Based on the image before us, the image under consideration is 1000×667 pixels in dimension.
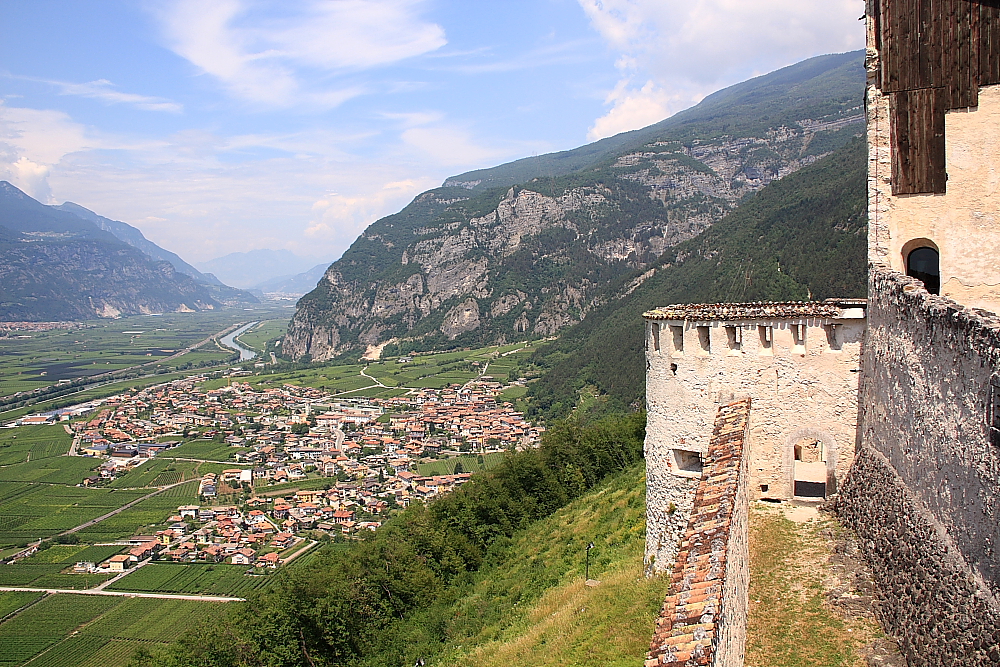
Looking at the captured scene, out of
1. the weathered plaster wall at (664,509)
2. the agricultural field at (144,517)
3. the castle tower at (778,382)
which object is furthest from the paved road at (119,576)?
the castle tower at (778,382)

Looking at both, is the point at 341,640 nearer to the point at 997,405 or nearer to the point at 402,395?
the point at 997,405

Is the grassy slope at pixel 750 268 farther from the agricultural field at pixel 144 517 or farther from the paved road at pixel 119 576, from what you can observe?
the agricultural field at pixel 144 517

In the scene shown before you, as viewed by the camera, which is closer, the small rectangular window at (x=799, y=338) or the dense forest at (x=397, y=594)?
the small rectangular window at (x=799, y=338)

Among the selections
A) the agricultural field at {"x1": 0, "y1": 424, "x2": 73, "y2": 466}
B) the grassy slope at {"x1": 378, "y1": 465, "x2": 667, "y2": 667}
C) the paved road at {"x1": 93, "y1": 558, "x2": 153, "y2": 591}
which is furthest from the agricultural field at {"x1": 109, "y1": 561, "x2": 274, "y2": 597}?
the agricultural field at {"x1": 0, "y1": 424, "x2": 73, "y2": 466}

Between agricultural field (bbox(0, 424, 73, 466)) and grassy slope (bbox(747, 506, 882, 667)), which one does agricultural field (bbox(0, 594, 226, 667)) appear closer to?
grassy slope (bbox(747, 506, 882, 667))

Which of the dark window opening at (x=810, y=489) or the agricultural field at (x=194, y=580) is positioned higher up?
the dark window opening at (x=810, y=489)

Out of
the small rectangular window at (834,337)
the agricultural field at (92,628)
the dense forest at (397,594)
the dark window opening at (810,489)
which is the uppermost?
the small rectangular window at (834,337)

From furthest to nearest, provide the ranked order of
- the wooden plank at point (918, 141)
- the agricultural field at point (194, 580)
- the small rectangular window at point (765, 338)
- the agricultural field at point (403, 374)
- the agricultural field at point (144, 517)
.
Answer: the agricultural field at point (403, 374), the agricultural field at point (144, 517), the agricultural field at point (194, 580), the wooden plank at point (918, 141), the small rectangular window at point (765, 338)

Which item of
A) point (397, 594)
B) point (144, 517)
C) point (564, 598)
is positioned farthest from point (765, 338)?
point (144, 517)
